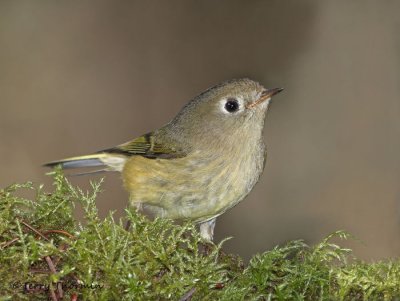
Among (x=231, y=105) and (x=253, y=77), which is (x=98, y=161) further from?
(x=253, y=77)

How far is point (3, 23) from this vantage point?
626 centimetres

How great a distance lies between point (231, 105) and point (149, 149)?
46 centimetres

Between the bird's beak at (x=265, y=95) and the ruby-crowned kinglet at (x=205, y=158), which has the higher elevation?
the bird's beak at (x=265, y=95)

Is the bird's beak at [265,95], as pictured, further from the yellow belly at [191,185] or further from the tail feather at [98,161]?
the tail feather at [98,161]

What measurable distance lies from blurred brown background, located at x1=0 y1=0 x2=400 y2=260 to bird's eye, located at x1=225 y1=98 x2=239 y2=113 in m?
2.75

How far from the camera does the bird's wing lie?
3047mm

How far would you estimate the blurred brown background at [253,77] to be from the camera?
5910 mm

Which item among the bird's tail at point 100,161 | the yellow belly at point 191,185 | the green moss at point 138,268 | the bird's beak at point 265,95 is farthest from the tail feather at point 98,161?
the green moss at point 138,268

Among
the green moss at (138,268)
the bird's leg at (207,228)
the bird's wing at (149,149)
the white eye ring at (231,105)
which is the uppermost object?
the white eye ring at (231,105)

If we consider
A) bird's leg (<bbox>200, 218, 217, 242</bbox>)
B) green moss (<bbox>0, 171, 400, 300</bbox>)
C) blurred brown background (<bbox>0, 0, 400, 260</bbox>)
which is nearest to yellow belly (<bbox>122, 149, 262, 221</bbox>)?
bird's leg (<bbox>200, 218, 217, 242</bbox>)

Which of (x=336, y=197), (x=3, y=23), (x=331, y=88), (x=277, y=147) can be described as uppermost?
(x=3, y=23)

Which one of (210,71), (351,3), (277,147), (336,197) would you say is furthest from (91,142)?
(351,3)

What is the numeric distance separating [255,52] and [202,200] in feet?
12.6

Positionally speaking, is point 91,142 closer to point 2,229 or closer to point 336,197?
point 336,197
